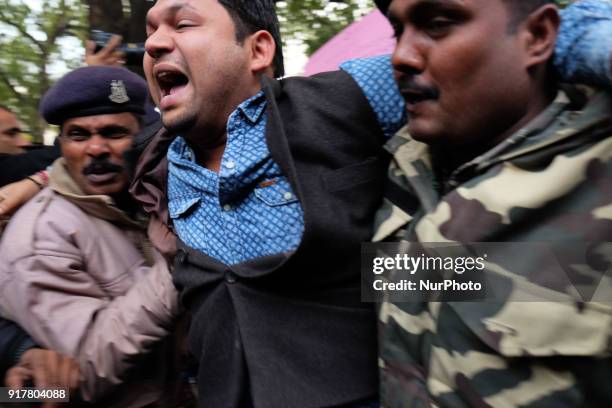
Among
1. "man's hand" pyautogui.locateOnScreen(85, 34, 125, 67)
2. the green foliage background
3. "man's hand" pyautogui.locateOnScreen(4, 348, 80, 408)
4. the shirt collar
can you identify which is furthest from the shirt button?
the green foliage background

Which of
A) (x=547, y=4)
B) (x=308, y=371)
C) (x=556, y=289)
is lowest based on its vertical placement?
(x=308, y=371)

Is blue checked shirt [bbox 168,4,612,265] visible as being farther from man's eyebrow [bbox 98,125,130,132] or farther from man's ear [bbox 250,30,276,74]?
man's eyebrow [bbox 98,125,130,132]

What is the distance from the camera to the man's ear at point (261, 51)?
6.21 ft

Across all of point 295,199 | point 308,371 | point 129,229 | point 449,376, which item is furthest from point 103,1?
point 449,376

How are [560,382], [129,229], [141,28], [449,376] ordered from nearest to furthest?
[560,382], [449,376], [129,229], [141,28]

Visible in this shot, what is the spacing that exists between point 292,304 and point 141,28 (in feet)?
8.25

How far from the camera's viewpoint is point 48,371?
5.84 ft

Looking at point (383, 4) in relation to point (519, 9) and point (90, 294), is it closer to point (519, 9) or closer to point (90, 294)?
point (519, 9)

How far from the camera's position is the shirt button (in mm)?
1672

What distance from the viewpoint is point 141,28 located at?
138 inches

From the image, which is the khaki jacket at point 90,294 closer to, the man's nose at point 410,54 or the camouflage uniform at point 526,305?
the camouflage uniform at point 526,305

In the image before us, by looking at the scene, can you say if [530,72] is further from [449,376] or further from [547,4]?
[449,376]

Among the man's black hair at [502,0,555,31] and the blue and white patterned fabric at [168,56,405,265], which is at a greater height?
the man's black hair at [502,0,555,31]

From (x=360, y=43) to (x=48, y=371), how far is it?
230cm
